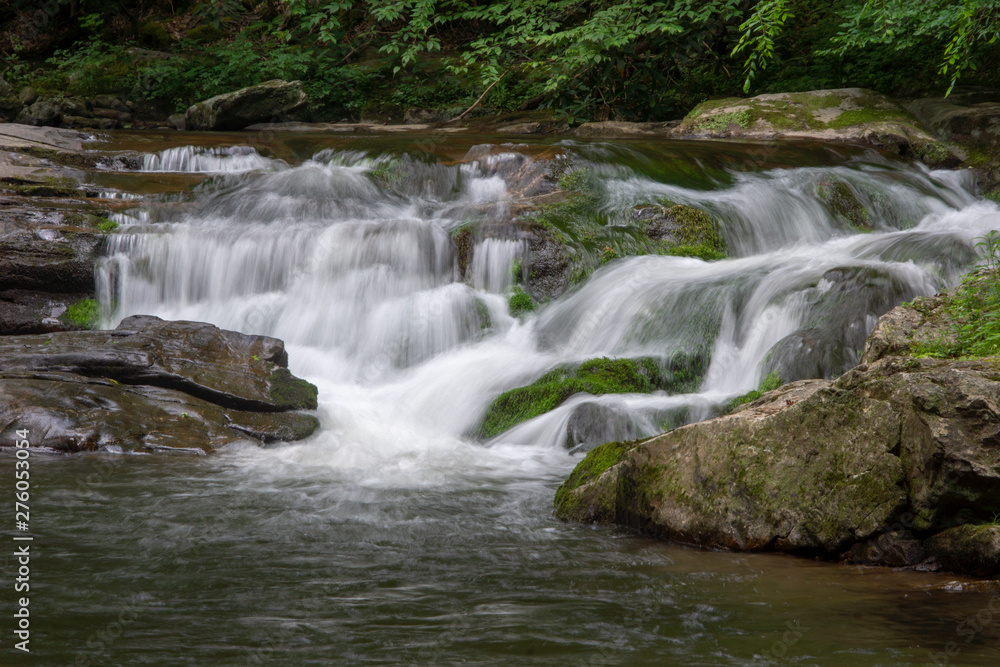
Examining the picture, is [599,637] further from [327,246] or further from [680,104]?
[680,104]

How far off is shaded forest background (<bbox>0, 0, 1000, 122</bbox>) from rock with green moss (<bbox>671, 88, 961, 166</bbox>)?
76 centimetres

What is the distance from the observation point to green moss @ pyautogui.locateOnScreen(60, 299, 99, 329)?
8.11 meters

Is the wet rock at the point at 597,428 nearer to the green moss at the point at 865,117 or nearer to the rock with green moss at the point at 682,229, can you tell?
the rock with green moss at the point at 682,229

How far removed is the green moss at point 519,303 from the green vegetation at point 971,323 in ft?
13.8

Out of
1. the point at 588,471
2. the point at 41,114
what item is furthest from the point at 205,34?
the point at 588,471

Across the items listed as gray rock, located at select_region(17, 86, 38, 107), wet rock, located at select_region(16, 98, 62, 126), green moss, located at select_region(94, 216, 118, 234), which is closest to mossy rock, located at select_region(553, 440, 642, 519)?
green moss, located at select_region(94, 216, 118, 234)

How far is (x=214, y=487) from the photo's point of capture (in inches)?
192

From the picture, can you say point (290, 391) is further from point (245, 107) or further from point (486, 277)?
point (245, 107)

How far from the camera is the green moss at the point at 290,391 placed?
670cm

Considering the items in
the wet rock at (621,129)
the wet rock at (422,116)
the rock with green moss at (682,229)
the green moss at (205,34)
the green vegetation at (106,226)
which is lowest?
the green vegetation at (106,226)

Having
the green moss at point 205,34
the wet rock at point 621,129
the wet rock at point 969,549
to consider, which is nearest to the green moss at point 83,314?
the wet rock at point 969,549

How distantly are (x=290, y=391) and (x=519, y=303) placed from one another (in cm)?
266

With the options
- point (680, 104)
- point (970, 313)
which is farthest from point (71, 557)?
point (680, 104)

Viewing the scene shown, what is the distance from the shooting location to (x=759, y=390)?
20.8ft
